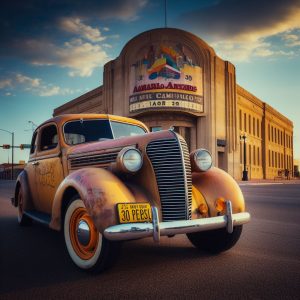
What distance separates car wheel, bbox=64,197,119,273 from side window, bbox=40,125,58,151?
168 centimetres

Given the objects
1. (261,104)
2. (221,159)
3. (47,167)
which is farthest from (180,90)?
(47,167)

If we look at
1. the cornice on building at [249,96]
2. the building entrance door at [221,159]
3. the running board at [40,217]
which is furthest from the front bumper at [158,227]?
the cornice on building at [249,96]

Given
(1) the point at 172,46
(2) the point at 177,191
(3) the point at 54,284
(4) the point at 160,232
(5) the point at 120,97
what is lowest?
(3) the point at 54,284

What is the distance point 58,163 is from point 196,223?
7.72 ft

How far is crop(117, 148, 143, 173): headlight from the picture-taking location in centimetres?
370

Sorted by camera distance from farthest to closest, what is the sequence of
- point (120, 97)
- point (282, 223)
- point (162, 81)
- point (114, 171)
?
point (120, 97)
point (162, 81)
point (282, 223)
point (114, 171)

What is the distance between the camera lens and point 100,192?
3383 mm

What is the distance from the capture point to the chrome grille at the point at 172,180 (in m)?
3.67

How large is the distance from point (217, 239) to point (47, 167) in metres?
2.70

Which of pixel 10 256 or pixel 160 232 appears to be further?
pixel 10 256

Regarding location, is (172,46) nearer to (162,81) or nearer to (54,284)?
(162,81)

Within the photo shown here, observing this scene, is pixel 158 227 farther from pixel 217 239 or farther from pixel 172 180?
pixel 217 239

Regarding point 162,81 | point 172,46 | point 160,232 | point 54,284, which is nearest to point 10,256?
point 54,284

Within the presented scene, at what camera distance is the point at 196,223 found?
344 cm
